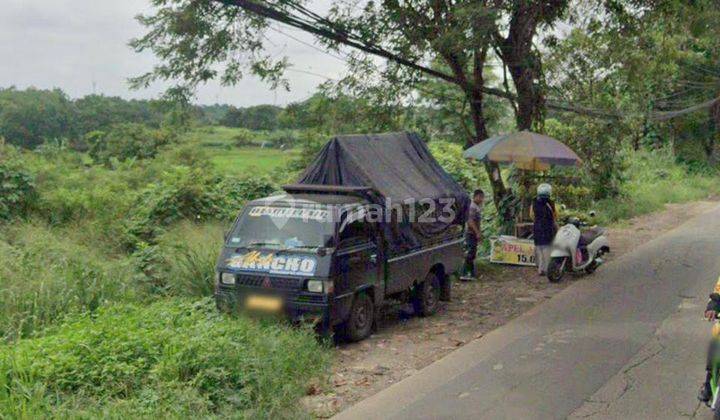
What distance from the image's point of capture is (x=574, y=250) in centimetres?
1340

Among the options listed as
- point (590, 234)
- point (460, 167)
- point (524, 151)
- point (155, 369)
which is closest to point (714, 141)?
point (460, 167)

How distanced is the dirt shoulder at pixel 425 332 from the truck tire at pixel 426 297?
0.14 meters

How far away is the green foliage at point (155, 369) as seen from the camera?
19.3ft

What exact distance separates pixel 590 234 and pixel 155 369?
978cm

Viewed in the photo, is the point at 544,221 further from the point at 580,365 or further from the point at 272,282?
the point at 272,282

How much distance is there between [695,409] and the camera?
22.1 ft

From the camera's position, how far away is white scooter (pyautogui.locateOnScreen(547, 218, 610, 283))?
13.3 metres

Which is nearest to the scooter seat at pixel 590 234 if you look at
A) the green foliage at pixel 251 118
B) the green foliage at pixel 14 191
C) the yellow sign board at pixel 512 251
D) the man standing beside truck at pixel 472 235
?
the yellow sign board at pixel 512 251

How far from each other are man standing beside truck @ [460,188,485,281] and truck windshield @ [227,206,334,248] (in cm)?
486

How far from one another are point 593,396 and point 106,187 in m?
13.5

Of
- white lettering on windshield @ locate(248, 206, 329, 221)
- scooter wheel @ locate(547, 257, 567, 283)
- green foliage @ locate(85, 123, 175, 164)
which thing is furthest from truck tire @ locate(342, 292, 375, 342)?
green foliage @ locate(85, 123, 175, 164)

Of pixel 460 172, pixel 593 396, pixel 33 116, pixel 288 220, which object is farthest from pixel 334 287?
pixel 33 116

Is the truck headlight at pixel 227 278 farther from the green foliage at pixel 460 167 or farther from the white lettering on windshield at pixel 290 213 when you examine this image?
the green foliage at pixel 460 167

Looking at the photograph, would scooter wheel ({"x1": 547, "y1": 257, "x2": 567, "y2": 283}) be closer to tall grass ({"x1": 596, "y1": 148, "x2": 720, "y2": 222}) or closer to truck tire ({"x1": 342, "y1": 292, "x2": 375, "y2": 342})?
truck tire ({"x1": 342, "y1": 292, "x2": 375, "y2": 342})
